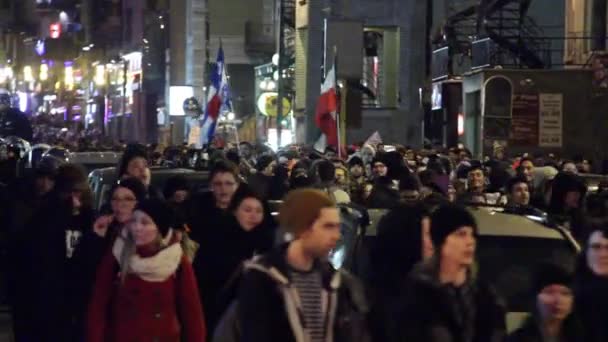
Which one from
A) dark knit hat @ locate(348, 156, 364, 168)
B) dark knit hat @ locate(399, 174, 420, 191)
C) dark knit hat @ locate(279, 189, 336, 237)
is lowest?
dark knit hat @ locate(348, 156, 364, 168)

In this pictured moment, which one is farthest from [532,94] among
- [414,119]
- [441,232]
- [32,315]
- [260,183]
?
[441,232]

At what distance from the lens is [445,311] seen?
20.3 feet

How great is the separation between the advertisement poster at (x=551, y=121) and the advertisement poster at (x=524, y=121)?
16 cm

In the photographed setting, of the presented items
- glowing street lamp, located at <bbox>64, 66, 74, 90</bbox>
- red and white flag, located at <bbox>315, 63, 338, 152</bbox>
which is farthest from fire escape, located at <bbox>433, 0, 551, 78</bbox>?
glowing street lamp, located at <bbox>64, 66, 74, 90</bbox>

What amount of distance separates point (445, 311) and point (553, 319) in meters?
0.48

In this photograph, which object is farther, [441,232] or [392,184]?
[392,184]

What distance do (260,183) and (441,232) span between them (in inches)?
414

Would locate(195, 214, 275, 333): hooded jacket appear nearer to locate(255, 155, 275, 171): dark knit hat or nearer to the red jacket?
the red jacket

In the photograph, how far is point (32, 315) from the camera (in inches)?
403

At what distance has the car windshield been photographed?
884 cm

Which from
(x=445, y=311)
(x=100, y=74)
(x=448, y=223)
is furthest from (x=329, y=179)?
(x=100, y=74)

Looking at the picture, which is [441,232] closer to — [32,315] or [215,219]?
[215,219]

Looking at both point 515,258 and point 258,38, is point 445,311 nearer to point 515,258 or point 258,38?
point 515,258

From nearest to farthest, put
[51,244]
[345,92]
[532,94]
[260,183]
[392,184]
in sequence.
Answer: [51,244], [392,184], [260,183], [345,92], [532,94]
